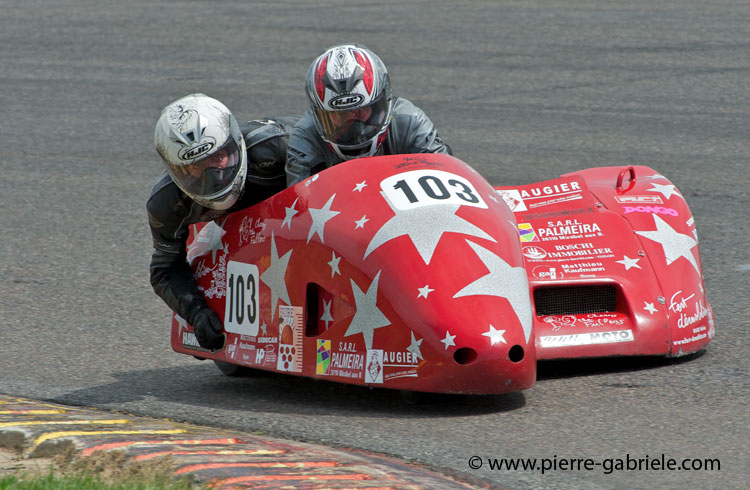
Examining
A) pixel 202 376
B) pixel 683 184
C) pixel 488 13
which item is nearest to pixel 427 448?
pixel 202 376

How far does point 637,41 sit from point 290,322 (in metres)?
11.4

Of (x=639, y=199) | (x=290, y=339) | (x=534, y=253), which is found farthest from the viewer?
(x=639, y=199)

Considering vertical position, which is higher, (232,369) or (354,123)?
(354,123)

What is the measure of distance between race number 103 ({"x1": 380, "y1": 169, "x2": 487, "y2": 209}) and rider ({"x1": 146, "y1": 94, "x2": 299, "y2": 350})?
86 cm

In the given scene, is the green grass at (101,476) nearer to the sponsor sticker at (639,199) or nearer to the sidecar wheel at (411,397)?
the sidecar wheel at (411,397)

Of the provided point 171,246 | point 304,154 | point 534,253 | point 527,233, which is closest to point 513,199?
point 527,233

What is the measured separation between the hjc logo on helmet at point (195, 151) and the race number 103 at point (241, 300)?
0.52m

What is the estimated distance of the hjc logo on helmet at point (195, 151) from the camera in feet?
18.1

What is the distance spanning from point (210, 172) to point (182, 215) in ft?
1.38

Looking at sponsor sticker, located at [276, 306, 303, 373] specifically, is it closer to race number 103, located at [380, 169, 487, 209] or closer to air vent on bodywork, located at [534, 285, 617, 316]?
race number 103, located at [380, 169, 487, 209]

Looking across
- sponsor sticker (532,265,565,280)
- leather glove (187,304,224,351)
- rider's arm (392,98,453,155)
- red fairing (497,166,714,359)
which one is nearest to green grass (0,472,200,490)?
leather glove (187,304,224,351)

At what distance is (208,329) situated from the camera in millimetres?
5684

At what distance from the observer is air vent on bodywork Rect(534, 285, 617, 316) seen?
5531mm

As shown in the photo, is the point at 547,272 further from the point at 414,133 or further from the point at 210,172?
the point at 210,172
